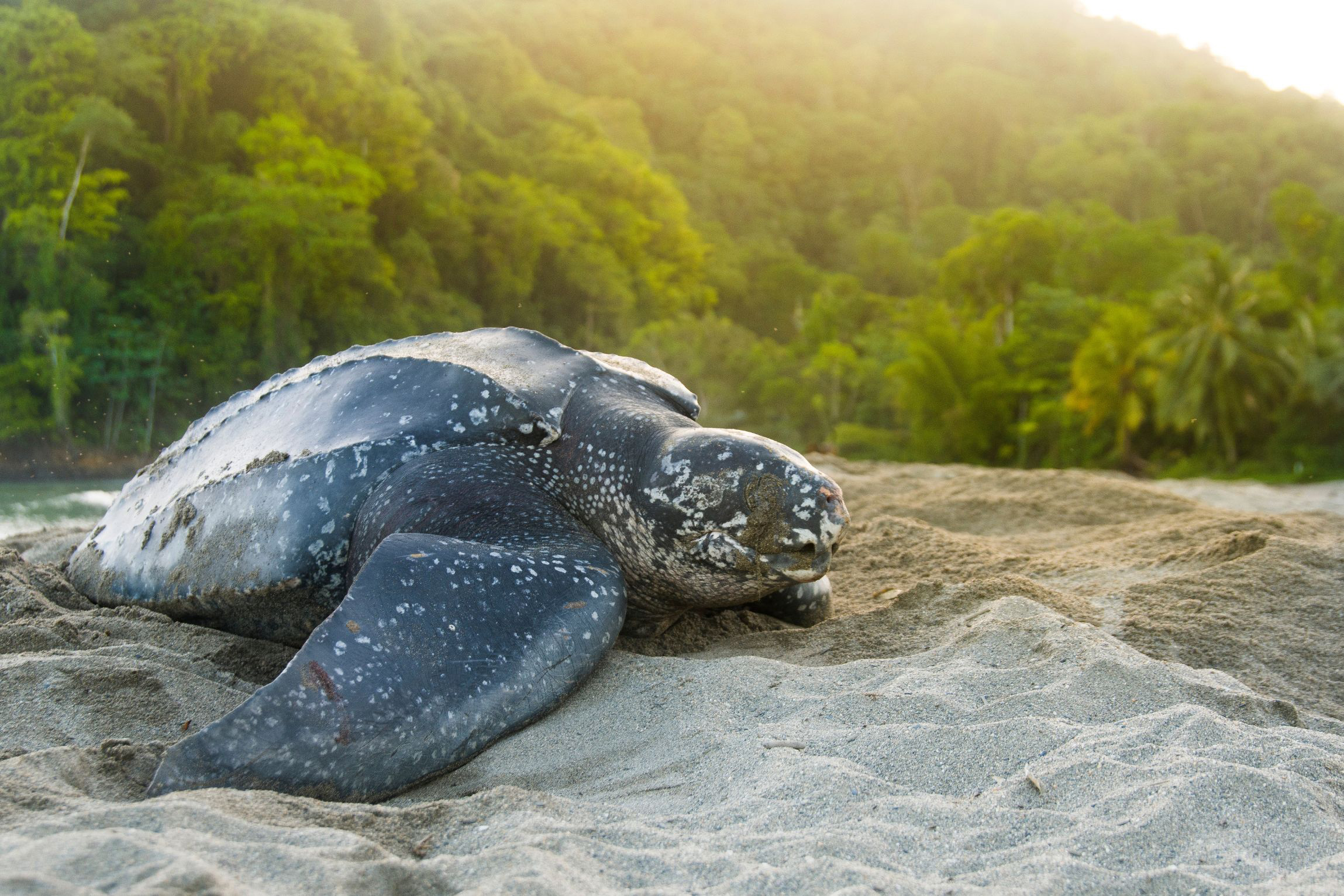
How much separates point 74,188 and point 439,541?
821 inches

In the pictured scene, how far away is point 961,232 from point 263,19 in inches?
1871

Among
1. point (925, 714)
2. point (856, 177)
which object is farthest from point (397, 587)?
point (856, 177)

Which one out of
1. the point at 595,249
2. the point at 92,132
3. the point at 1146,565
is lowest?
the point at 595,249

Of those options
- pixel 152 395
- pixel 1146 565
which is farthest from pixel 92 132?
pixel 1146 565

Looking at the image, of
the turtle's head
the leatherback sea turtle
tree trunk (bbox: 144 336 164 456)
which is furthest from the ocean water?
the turtle's head

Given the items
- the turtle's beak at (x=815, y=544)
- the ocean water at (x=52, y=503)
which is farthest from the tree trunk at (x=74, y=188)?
the turtle's beak at (x=815, y=544)

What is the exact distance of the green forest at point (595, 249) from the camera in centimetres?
1858

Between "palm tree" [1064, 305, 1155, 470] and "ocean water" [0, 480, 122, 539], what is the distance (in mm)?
26693

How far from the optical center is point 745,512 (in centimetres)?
240

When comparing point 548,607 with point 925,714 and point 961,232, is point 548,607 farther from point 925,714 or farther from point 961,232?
point 961,232

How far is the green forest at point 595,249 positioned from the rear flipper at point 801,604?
347 inches

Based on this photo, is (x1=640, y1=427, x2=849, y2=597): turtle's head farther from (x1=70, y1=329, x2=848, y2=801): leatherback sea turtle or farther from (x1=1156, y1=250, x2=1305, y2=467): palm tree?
(x1=1156, y1=250, x2=1305, y2=467): palm tree

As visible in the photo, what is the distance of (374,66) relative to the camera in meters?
29.4

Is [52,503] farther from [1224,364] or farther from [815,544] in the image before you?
[1224,364]
